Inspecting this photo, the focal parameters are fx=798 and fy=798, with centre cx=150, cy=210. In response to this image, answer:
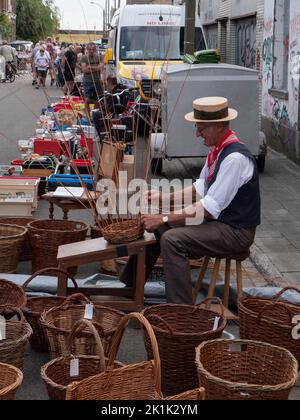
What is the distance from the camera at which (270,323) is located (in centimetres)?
490

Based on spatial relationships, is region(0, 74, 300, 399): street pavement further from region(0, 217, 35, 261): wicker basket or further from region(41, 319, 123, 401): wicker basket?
region(41, 319, 123, 401): wicker basket

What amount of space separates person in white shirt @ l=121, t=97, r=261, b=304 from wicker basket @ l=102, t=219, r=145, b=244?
0.39ft

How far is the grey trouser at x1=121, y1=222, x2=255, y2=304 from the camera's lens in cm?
554

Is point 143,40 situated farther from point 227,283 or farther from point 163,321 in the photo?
point 163,321

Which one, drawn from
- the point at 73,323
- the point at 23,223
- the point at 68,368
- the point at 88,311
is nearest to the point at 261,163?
the point at 23,223

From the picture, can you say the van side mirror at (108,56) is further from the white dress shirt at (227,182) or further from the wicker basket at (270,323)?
the wicker basket at (270,323)

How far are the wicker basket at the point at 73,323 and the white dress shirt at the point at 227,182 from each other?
1.00 metres

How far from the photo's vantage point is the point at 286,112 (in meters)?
14.3

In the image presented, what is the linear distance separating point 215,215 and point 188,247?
0.30m

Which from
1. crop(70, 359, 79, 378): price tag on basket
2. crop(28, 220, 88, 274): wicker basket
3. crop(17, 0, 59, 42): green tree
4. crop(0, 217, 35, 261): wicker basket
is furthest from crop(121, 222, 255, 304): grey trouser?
crop(0, 217, 35, 261): wicker basket

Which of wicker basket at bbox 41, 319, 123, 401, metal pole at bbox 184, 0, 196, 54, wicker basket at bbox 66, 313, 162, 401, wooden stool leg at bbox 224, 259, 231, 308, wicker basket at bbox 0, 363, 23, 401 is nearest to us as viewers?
wicker basket at bbox 66, 313, 162, 401

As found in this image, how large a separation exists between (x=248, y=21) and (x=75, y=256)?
17166 mm

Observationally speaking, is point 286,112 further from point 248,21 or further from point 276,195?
point 248,21

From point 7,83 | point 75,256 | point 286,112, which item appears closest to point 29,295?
point 75,256
